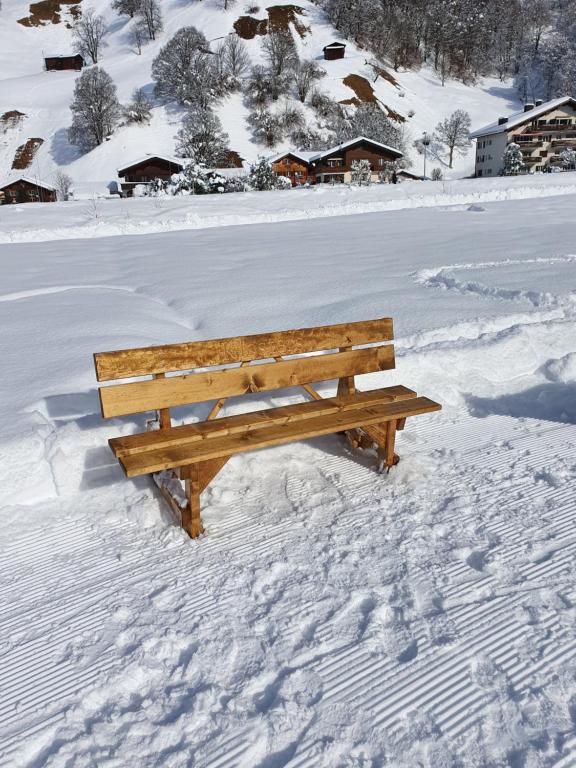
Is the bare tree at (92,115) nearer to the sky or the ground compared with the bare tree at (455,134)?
nearer to the sky

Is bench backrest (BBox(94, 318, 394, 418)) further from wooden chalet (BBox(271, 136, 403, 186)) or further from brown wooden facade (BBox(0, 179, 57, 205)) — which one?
wooden chalet (BBox(271, 136, 403, 186))

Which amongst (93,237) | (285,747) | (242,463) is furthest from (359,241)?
(285,747)

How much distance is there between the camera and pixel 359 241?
1364cm

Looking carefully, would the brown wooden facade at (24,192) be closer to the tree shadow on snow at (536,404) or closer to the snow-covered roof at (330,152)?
the snow-covered roof at (330,152)

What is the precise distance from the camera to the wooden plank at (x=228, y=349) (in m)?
3.43

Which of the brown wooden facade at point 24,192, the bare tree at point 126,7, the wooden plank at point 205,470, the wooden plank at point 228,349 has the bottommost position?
the brown wooden facade at point 24,192

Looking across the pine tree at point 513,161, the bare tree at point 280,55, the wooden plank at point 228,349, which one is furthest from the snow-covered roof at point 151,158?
the wooden plank at point 228,349

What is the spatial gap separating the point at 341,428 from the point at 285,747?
190 cm

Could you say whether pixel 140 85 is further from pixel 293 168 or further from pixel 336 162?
pixel 336 162

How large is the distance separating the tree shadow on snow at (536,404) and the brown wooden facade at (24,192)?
47.3 m

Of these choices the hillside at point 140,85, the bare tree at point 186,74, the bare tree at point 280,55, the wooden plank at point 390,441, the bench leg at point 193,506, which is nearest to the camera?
the bench leg at point 193,506

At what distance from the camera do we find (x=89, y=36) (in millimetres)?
86375

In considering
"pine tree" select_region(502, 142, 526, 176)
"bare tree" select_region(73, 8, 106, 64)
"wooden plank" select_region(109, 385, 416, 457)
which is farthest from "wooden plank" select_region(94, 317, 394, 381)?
"bare tree" select_region(73, 8, 106, 64)

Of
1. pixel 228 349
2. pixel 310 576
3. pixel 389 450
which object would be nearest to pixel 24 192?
pixel 228 349
